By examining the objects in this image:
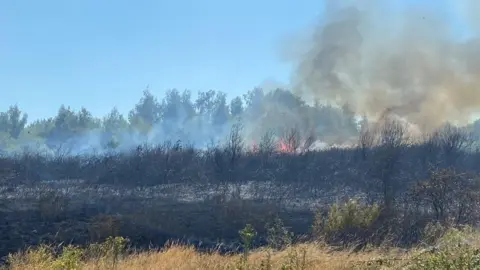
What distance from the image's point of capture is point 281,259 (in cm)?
549

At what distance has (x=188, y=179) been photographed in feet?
83.1

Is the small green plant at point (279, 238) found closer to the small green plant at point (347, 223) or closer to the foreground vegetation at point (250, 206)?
the foreground vegetation at point (250, 206)

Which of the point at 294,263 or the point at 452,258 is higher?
the point at 452,258

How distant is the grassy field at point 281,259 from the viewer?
13.7 ft

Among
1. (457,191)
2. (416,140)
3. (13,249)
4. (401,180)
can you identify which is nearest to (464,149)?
(416,140)

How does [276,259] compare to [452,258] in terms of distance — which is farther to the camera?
[276,259]

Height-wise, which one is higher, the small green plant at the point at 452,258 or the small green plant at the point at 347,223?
the small green plant at the point at 452,258

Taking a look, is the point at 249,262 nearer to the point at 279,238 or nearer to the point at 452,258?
the point at 279,238

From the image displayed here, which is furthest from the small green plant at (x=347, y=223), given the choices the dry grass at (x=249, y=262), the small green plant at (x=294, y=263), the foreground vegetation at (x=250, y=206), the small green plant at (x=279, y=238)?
the small green plant at (x=294, y=263)

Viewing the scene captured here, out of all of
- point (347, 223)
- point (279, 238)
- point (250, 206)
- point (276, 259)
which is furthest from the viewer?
point (250, 206)

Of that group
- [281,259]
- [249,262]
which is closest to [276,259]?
[281,259]

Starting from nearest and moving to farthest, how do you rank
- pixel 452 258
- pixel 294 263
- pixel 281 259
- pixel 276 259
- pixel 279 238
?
pixel 452 258 < pixel 294 263 < pixel 281 259 < pixel 276 259 < pixel 279 238

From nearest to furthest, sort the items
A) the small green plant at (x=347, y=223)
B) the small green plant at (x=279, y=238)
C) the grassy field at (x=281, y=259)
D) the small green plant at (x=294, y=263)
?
the grassy field at (x=281, y=259) < the small green plant at (x=294, y=263) < the small green plant at (x=279, y=238) < the small green plant at (x=347, y=223)

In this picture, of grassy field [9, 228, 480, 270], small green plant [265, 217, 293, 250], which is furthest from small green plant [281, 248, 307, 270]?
small green plant [265, 217, 293, 250]
